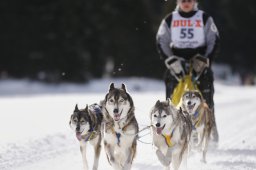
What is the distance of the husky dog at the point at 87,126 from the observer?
22.3 ft

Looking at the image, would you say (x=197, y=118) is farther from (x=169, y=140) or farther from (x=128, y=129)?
(x=128, y=129)

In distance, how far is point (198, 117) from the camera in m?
8.07

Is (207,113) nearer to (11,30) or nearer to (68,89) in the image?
(68,89)

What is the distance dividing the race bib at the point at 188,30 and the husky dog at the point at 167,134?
234cm

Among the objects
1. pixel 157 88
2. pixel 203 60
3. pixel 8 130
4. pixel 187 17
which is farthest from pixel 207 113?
pixel 157 88

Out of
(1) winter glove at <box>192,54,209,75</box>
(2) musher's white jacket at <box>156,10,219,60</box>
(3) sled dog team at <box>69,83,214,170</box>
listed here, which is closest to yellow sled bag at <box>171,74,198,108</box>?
(1) winter glove at <box>192,54,209,75</box>

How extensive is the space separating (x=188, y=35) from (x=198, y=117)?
137 cm

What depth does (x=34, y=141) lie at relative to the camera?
9.14m

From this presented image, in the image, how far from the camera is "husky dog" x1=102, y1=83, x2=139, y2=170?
21.1 feet

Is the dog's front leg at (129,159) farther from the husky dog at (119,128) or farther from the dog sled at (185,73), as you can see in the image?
the dog sled at (185,73)

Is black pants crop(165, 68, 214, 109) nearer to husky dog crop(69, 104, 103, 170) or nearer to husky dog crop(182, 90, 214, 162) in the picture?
husky dog crop(182, 90, 214, 162)

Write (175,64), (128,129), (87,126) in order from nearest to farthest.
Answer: (128,129) → (87,126) → (175,64)

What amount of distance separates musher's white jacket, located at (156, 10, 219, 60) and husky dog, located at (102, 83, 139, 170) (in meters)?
2.46

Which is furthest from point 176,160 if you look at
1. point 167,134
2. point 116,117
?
point 116,117
